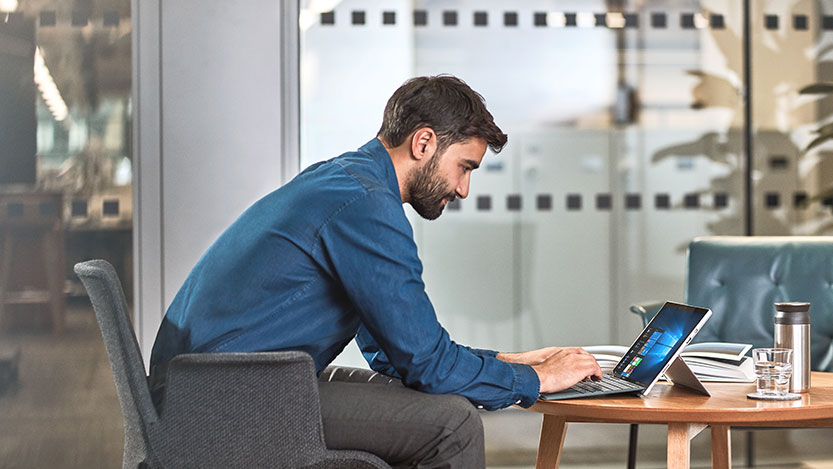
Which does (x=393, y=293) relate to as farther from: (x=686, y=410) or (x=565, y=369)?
(x=686, y=410)

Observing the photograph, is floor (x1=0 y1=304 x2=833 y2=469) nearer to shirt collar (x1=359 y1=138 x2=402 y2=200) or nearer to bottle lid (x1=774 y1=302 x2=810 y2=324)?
bottle lid (x1=774 y1=302 x2=810 y2=324)

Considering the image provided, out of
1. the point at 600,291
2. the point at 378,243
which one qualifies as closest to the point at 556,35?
the point at 600,291

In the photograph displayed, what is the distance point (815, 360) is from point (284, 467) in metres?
2.01

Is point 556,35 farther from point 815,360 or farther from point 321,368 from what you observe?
point 321,368

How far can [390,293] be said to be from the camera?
1.70 m

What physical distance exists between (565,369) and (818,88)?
255cm

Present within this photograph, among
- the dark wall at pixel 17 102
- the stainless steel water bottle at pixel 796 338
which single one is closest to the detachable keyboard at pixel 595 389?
the stainless steel water bottle at pixel 796 338

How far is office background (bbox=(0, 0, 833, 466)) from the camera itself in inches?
140

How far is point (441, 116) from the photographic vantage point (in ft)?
6.45

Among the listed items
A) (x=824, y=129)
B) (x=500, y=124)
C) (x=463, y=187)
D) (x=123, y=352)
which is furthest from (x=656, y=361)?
(x=824, y=129)

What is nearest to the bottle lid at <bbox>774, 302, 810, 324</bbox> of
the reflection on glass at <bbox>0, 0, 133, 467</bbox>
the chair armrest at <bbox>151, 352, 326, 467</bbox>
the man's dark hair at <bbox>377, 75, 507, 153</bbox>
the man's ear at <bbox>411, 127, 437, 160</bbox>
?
the man's dark hair at <bbox>377, 75, 507, 153</bbox>

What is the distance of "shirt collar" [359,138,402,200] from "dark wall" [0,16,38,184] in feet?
6.73

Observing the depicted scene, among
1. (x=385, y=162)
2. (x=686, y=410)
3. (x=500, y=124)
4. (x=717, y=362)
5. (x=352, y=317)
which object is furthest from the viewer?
(x=500, y=124)

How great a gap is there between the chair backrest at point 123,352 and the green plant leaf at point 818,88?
10.4 ft
